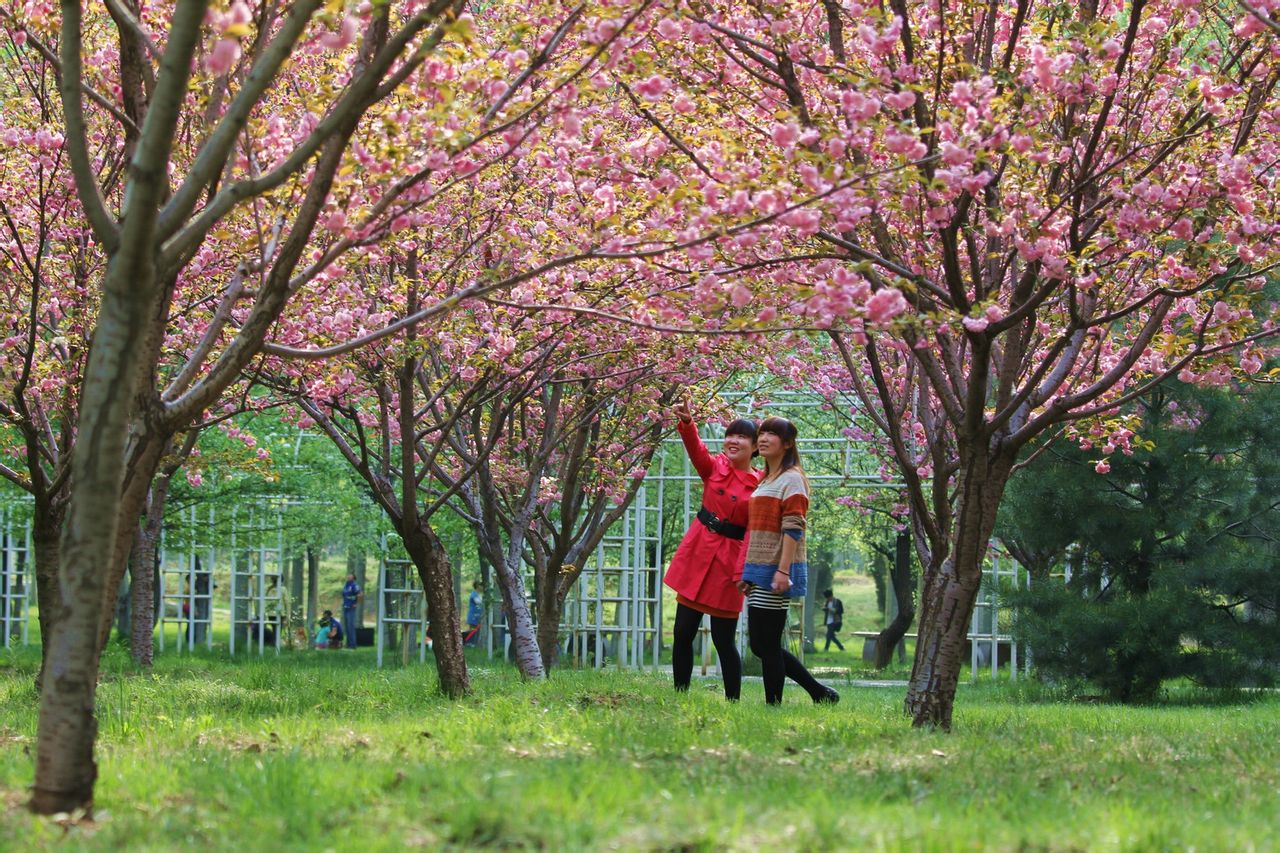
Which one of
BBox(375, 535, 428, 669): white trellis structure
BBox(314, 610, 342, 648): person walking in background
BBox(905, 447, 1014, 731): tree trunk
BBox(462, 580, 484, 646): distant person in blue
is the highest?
BBox(905, 447, 1014, 731): tree trunk

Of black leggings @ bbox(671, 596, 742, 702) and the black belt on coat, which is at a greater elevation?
the black belt on coat

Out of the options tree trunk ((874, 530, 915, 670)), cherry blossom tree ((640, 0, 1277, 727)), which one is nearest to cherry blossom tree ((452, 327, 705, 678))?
cherry blossom tree ((640, 0, 1277, 727))

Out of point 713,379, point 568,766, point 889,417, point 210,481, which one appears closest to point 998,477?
point 889,417

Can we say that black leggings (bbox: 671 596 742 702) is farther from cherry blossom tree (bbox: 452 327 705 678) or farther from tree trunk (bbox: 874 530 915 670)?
tree trunk (bbox: 874 530 915 670)

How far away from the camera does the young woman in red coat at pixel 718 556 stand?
7.94 metres

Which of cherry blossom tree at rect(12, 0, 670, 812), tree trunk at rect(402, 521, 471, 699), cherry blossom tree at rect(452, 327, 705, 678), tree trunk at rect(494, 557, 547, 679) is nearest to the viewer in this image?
cherry blossom tree at rect(12, 0, 670, 812)

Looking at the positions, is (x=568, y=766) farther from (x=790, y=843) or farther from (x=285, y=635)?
(x=285, y=635)

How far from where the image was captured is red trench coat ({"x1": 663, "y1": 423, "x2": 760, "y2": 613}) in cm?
793

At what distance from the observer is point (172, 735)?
19.6 ft

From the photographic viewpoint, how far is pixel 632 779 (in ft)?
14.3

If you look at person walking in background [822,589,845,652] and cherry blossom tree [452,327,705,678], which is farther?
person walking in background [822,589,845,652]

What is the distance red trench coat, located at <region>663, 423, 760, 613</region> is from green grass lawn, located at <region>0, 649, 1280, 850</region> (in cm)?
60

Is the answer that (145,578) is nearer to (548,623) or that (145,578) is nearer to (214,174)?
(548,623)

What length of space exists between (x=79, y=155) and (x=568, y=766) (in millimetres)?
2495
